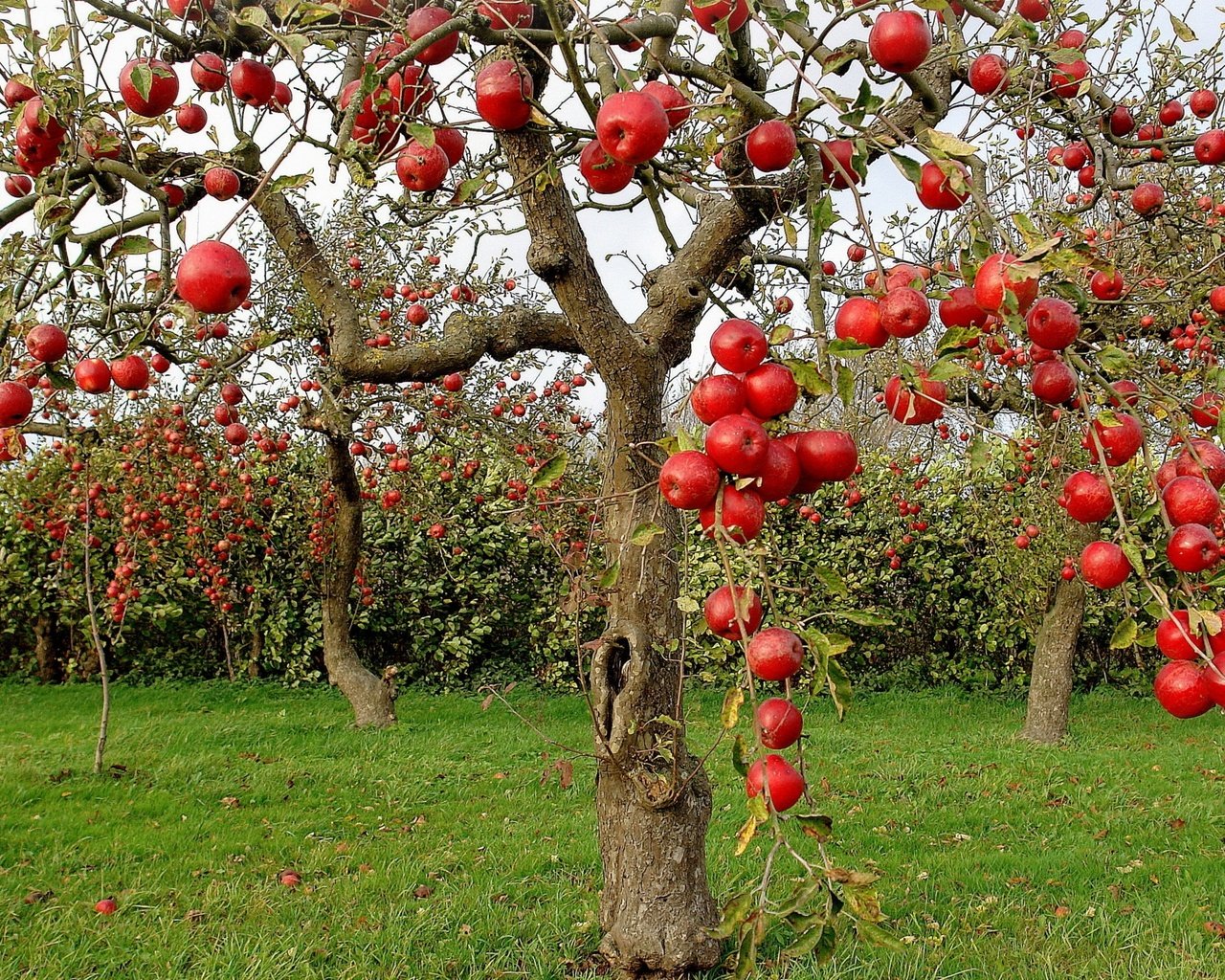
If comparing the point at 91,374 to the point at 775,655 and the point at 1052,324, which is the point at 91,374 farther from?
the point at 1052,324

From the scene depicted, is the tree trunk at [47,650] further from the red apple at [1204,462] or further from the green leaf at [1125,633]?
the red apple at [1204,462]

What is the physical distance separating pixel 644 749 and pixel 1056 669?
5.67 metres

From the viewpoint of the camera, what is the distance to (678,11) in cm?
252

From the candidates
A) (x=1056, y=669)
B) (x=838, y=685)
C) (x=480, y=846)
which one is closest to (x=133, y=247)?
(x=838, y=685)

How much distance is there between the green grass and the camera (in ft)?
11.3

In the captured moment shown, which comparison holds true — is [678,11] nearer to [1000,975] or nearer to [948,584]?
[1000,975]

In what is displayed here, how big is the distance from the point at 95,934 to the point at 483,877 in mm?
1582

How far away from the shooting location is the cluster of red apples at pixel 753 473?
3.82 ft

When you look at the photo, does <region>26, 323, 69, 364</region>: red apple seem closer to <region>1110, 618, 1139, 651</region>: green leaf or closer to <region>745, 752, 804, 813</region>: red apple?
<region>745, 752, 804, 813</region>: red apple

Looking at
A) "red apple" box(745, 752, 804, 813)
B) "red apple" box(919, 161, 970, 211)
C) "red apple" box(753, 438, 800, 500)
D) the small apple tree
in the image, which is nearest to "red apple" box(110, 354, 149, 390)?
the small apple tree

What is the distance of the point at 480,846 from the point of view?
4723 millimetres

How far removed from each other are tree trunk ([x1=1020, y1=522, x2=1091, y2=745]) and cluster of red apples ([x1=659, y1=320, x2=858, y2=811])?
6.97 metres

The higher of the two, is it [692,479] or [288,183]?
[288,183]

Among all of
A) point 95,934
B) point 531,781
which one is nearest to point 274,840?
point 95,934
